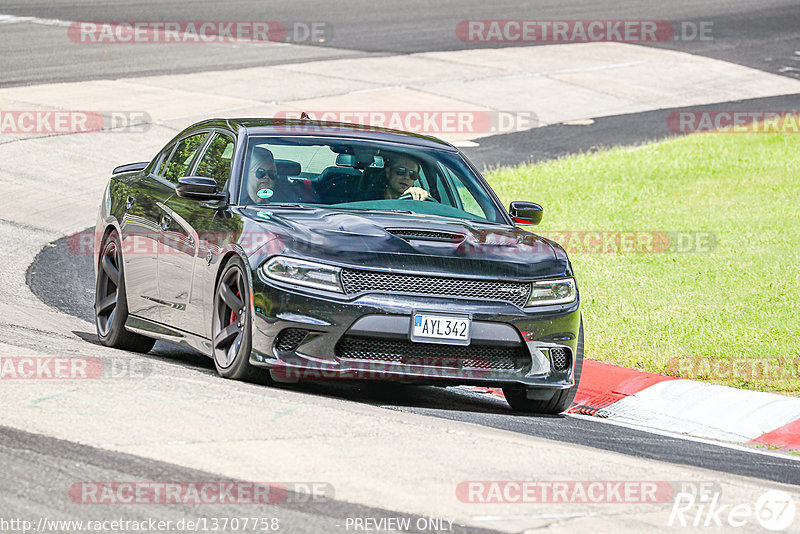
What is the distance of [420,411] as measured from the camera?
777cm

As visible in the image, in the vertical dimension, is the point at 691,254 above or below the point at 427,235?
below

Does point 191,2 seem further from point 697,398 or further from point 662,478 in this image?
point 662,478

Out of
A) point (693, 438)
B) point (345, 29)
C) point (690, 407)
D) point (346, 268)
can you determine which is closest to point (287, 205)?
point (346, 268)

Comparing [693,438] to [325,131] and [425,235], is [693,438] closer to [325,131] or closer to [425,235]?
[425,235]

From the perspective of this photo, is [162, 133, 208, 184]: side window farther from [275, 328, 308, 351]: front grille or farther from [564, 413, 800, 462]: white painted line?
[564, 413, 800, 462]: white painted line

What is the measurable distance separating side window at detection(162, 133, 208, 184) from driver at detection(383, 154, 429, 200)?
1.50 metres

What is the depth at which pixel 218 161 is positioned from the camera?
8.83 meters

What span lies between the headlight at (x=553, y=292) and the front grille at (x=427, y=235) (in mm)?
545

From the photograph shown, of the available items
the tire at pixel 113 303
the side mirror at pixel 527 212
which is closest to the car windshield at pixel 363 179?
the side mirror at pixel 527 212

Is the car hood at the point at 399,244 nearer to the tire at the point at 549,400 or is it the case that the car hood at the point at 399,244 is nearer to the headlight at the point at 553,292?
the headlight at the point at 553,292

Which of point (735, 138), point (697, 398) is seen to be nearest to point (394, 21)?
point (735, 138)

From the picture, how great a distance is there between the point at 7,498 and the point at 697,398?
554cm

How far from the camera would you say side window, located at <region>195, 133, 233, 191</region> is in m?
8.64

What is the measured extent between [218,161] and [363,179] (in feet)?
3.41
